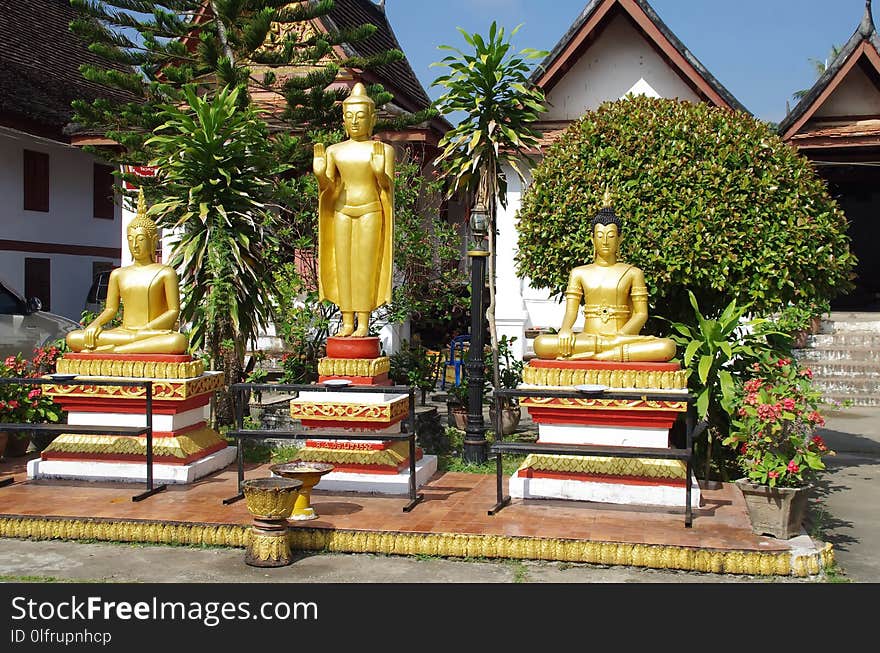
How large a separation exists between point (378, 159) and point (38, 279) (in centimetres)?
1345

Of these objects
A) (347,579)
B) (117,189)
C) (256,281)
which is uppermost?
(117,189)

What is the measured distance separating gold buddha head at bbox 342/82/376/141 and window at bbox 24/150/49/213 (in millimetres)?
13184

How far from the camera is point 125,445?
7.09 meters

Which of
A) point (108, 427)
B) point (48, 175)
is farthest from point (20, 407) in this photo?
point (48, 175)

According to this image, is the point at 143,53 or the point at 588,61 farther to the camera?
the point at 588,61

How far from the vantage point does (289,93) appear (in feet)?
Answer: 38.7

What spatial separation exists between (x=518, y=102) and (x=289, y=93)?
146 inches

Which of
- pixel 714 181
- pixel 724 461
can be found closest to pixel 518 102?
pixel 714 181

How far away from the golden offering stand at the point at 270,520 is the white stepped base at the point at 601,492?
181 cm

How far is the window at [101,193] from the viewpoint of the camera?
2014cm

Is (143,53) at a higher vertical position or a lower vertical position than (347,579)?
higher

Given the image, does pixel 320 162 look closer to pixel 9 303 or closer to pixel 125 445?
pixel 125 445

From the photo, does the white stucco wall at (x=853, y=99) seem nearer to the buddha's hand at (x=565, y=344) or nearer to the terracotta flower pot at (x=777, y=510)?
the buddha's hand at (x=565, y=344)

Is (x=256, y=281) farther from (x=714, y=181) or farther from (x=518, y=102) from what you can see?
(x=714, y=181)
